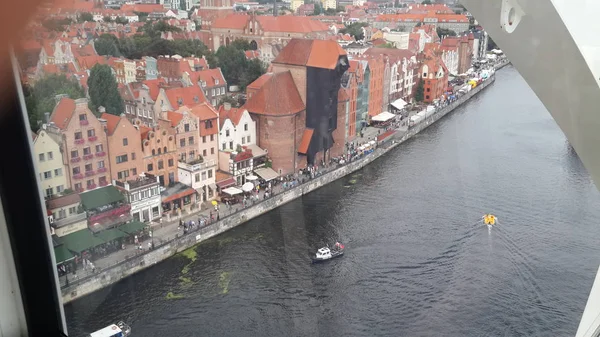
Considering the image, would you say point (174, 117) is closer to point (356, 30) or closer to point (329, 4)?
point (329, 4)

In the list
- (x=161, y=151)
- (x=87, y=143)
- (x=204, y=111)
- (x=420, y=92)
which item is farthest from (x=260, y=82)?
(x=420, y=92)

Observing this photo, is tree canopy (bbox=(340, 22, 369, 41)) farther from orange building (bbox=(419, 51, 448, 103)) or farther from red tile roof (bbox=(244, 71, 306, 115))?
orange building (bbox=(419, 51, 448, 103))

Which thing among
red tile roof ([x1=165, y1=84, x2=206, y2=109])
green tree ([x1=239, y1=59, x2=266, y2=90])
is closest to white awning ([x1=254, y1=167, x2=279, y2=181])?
red tile roof ([x1=165, y1=84, x2=206, y2=109])

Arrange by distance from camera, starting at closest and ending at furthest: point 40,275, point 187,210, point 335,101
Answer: point 40,275 → point 187,210 → point 335,101

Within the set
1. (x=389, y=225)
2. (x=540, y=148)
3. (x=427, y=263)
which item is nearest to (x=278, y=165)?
(x=389, y=225)

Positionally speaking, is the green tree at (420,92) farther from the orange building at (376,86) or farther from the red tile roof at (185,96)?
the red tile roof at (185,96)

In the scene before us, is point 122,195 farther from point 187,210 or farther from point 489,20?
point 489,20

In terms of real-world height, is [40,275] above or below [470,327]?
above
